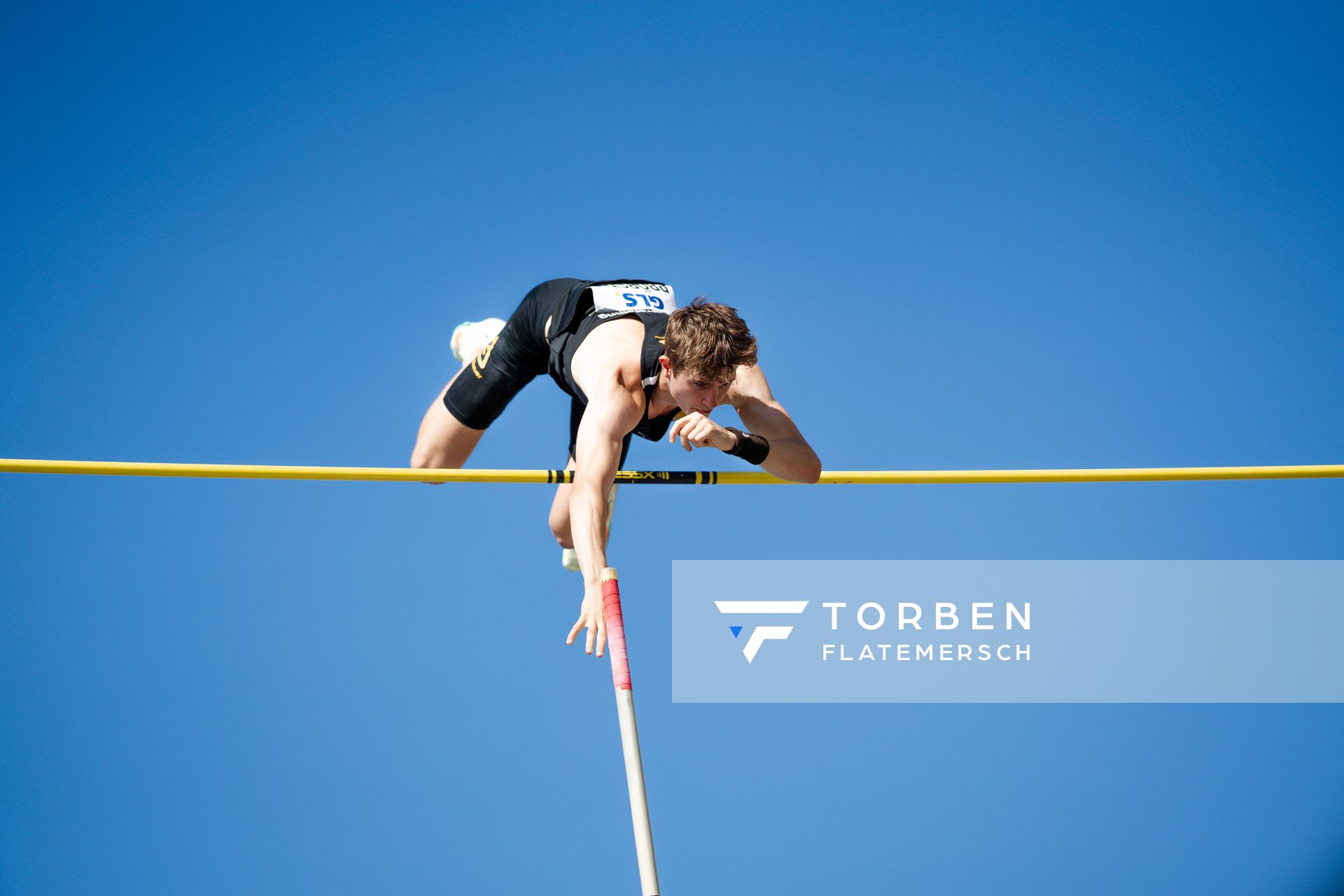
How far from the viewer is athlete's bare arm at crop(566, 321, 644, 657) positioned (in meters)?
3.65

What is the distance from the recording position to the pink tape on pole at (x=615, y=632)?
3506mm

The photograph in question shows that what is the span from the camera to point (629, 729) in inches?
138

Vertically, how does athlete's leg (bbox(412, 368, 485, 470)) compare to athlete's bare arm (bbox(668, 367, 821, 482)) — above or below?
above

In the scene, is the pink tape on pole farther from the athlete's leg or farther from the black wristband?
the athlete's leg

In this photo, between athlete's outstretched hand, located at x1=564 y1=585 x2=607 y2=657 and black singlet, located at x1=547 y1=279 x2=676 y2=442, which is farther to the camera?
black singlet, located at x1=547 y1=279 x2=676 y2=442

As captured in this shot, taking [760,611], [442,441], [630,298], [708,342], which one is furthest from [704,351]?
[760,611]

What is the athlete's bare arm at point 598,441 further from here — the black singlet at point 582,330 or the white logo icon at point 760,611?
the white logo icon at point 760,611

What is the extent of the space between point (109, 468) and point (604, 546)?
2.39m

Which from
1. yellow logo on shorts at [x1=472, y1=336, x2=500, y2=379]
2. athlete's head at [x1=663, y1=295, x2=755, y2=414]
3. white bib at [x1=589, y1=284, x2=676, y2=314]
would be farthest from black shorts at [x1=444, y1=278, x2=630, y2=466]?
athlete's head at [x1=663, y1=295, x2=755, y2=414]

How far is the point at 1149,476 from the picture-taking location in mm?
5820

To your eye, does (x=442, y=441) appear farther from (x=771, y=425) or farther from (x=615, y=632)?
(x=615, y=632)

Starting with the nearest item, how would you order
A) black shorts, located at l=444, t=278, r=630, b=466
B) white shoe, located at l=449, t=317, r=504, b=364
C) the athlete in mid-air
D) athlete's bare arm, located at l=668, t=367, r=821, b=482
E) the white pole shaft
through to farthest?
the white pole shaft → the athlete in mid-air → athlete's bare arm, located at l=668, t=367, r=821, b=482 → black shorts, located at l=444, t=278, r=630, b=466 → white shoe, located at l=449, t=317, r=504, b=364

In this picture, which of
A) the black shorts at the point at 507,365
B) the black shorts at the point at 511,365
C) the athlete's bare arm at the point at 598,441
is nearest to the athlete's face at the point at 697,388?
the athlete's bare arm at the point at 598,441

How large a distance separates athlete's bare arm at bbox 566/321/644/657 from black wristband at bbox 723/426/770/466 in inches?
13.3
